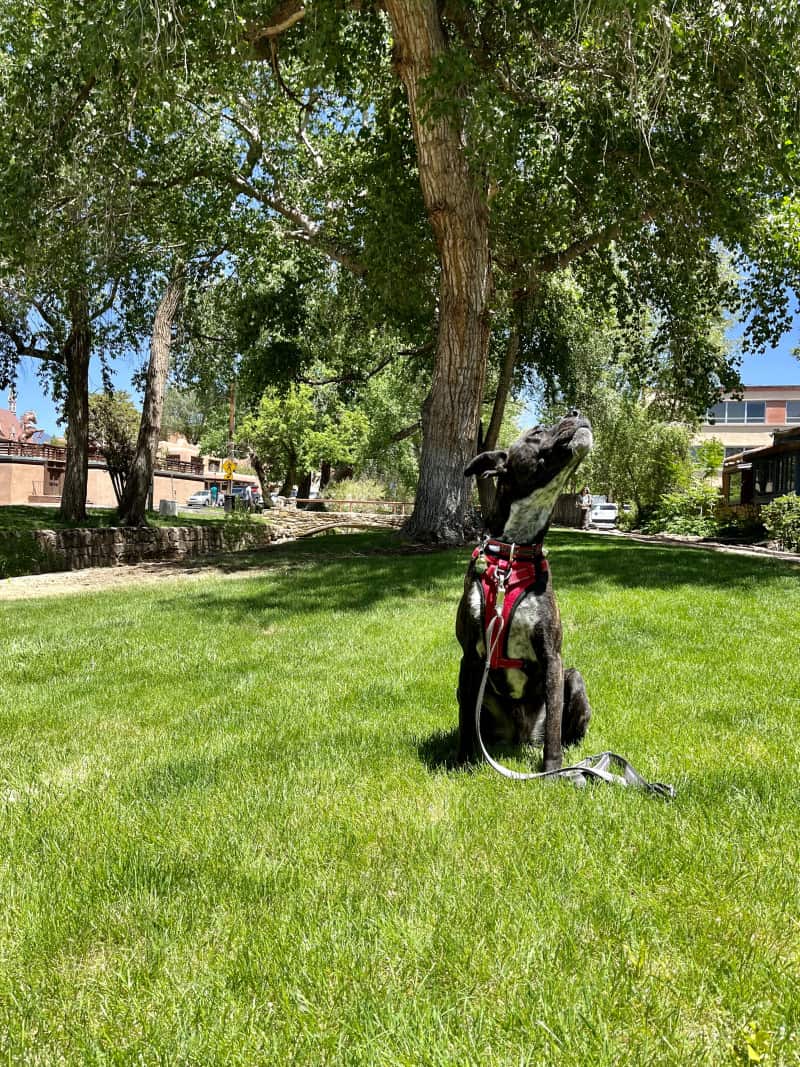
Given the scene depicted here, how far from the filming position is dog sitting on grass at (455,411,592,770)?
297cm

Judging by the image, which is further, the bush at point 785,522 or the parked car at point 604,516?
the parked car at point 604,516

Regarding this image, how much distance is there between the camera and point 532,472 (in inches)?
117

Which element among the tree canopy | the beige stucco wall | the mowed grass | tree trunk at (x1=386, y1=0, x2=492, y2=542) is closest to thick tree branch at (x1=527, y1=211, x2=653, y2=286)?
the tree canopy

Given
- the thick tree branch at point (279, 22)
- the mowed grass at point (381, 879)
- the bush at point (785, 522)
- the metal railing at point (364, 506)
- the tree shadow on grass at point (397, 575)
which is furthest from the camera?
the metal railing at point (364, 506)

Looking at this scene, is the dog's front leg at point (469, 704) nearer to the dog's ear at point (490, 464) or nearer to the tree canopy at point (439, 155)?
the dog's ear at point (490, 464)

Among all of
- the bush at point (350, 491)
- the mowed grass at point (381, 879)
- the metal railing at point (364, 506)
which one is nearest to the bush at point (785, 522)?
the mowed grass at point (381, 879)

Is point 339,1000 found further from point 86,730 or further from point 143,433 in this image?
point 143,433

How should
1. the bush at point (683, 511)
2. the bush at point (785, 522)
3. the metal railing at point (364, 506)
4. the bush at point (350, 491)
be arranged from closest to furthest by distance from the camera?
the bush at point (785, 522) → the bush at point (683, 511) → the metal railing at point (364, 506) → the bush at point (350, 491)

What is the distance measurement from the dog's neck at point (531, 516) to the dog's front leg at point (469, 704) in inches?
24.0

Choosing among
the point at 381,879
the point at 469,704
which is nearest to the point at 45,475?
the point at 469,704

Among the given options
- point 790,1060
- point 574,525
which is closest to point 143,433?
point 790,1060

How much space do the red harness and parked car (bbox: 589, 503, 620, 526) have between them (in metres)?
33.4

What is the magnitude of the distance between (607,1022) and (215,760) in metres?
2.29

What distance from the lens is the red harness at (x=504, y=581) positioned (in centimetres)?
303
